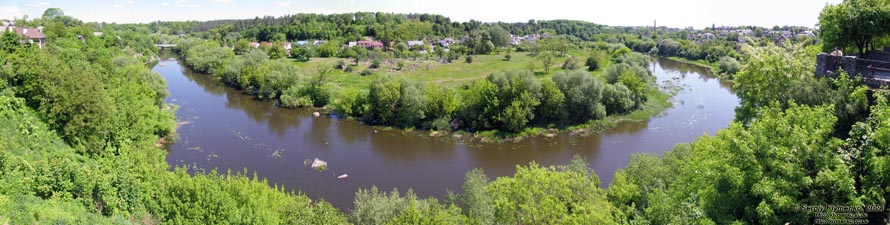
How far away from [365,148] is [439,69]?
39119mm

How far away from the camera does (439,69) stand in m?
71.8

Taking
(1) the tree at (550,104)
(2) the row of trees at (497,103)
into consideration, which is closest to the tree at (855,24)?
(2) the row of trees at (497,103)

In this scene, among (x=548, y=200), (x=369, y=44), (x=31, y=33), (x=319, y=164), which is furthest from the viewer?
(x=369, y=44)

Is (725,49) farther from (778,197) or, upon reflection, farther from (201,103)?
(778,197)

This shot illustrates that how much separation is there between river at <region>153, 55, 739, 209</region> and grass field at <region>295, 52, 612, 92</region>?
16.0 metres

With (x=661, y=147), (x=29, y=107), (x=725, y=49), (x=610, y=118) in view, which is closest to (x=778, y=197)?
(x=661, y=147)

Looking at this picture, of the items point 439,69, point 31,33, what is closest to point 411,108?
point 439,69

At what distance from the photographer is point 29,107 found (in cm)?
2336

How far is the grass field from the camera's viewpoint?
199 ft

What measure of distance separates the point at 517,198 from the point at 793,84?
26.4ft

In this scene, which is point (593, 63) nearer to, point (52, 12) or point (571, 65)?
point (571, 65)

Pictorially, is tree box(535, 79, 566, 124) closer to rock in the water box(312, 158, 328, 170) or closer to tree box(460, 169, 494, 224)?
rock in the water box(312, 158, 328, 170)

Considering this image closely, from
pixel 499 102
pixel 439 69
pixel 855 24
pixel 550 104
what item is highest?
pixel 855 24

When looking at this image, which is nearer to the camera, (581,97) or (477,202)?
(477,202)
